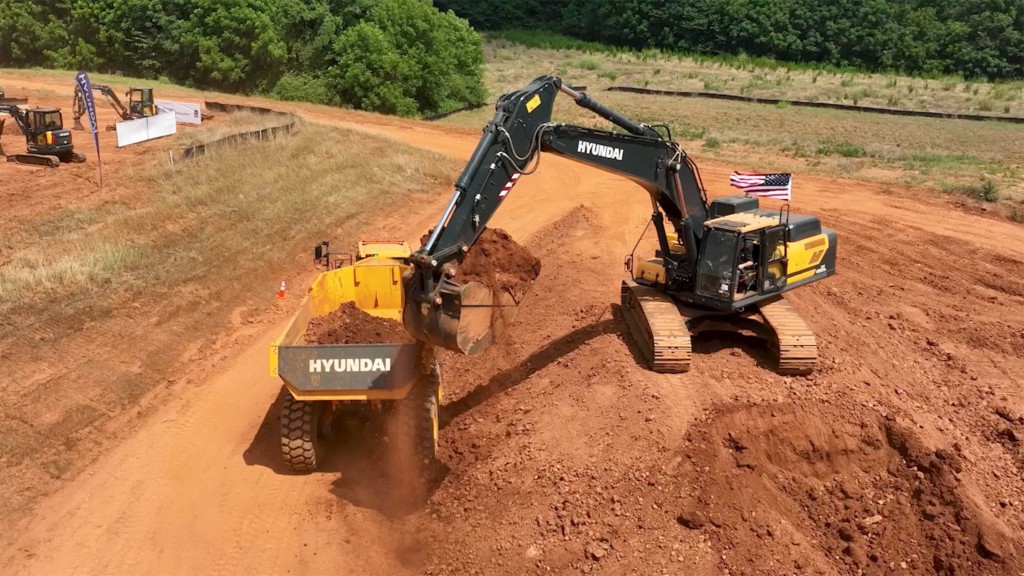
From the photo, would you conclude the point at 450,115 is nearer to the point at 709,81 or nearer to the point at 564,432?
the point at 709,81

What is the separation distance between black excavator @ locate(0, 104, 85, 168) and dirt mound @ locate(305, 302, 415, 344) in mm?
20282

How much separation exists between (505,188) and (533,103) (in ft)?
3.86

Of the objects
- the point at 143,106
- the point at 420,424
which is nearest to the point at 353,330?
the point at 420,424

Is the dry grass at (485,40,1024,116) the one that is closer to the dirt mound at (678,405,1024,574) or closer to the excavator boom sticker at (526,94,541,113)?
the dirt mound at (678,405,1024,574)

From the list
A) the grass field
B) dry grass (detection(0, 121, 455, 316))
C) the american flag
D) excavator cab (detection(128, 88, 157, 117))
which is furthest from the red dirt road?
excavator cab (detection(128, 88, 157, 117))

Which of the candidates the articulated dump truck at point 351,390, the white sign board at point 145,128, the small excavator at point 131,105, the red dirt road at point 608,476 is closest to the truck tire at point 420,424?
the articulated dump truck at point 351,390

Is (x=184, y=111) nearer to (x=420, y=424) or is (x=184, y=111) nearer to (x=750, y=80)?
(x=420, y=424)

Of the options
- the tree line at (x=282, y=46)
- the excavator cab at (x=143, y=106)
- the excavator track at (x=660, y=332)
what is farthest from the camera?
the tree line at (x=282, y=46)

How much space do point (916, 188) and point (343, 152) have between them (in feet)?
60.2

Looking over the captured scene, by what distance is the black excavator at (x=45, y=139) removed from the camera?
27.4 meters

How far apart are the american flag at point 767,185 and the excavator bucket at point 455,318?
5165 millimetres

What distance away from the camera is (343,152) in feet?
90.8

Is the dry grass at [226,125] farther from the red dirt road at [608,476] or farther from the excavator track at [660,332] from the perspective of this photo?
the excavator track at [660,332]

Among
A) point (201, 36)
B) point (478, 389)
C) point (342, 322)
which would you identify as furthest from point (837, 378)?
point (201, 36)
